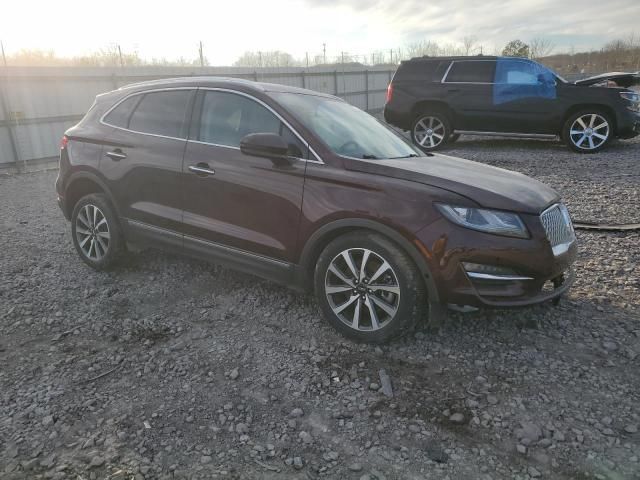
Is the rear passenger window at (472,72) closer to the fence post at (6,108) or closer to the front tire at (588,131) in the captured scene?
the front tire at (588,131)

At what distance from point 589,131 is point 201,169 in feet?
30.8

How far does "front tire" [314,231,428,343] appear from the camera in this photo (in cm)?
305

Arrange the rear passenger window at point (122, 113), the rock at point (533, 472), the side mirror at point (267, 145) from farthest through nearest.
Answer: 1. the rear passenger window at point (122, 113)
2. the side mirror at point (267, 145)
3. the rock at point (533, 472)

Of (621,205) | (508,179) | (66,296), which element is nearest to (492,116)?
(621,205)

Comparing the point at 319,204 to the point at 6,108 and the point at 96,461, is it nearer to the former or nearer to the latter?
the point at 96,461

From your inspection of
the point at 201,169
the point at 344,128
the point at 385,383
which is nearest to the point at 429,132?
the point at 344,128

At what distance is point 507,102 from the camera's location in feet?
34.1

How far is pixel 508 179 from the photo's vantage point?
3.47 meters

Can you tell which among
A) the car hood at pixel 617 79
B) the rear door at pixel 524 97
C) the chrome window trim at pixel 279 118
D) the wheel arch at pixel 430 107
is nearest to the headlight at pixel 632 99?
the car hood at pixel 617 79

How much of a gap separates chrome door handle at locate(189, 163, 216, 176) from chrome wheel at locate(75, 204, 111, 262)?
1.23m

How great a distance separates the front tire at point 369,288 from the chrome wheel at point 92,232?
231 cm

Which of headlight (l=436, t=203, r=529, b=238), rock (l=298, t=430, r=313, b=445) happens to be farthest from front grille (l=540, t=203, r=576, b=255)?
rock (l=298, t=430, r=313, b=445)

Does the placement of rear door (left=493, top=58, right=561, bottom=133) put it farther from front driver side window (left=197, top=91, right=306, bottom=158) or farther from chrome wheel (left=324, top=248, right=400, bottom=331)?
chrome wheel (left=324, top=248, right=400, bottom=331)

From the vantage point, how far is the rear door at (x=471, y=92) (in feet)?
34.7
